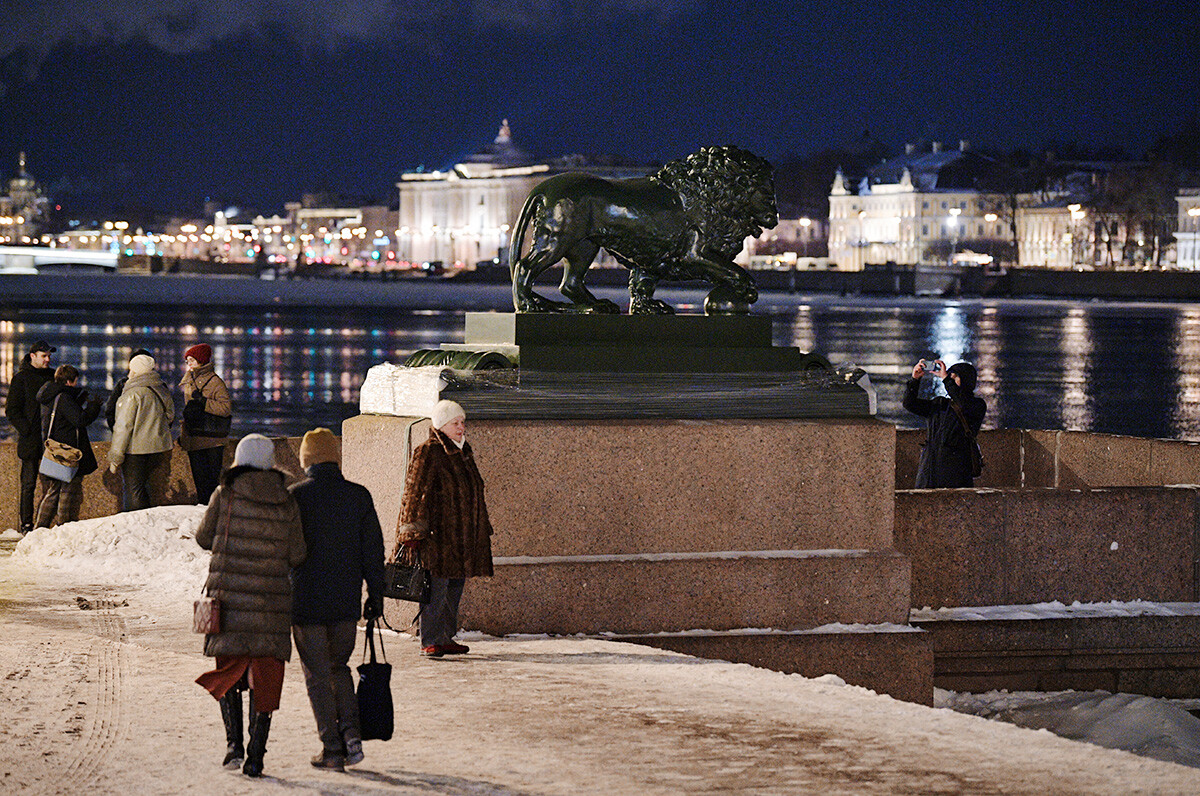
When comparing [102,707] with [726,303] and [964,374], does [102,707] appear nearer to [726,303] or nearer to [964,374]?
[726,303]

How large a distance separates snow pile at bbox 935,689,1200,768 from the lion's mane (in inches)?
85.3

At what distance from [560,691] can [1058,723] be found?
214 centimetres

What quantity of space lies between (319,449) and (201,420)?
18.0ft

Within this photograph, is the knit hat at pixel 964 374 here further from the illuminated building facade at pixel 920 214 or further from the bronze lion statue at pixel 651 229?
the illuminated building facade at pixel 920 214

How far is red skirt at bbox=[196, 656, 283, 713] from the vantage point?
5.44 meters

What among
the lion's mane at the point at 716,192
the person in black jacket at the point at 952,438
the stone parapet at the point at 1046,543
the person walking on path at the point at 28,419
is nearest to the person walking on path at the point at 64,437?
the person walking on path at the point at 28,419

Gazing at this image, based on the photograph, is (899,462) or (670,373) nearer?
(670,373)

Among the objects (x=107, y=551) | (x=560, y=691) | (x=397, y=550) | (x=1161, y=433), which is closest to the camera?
(x=560, y=691)

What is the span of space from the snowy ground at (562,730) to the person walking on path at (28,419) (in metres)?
3.25

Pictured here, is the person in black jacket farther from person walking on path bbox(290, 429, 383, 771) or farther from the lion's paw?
person walking on path bbox(290, 429, 383, 771)

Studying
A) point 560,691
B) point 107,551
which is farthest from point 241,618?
point 107,551

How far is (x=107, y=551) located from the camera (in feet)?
31.0

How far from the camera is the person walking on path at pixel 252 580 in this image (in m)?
5.37

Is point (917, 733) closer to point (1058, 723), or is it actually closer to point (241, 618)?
point (1058, 723)
